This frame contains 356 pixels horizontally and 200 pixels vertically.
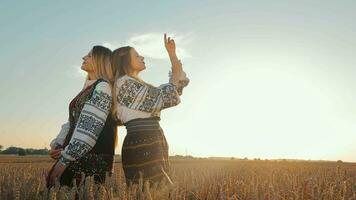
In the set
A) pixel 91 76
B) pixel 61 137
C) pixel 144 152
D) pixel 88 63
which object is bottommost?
pixel 144 152

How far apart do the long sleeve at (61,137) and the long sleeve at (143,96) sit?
657mm

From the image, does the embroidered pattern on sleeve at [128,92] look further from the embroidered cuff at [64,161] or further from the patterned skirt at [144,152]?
the embroidered cuff at [64,161]

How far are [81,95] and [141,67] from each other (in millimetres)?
627

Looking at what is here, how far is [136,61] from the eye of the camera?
443 centimetres

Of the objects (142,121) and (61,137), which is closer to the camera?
(142,121)

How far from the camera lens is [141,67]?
4.47 m

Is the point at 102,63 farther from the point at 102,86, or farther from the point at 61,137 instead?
the point at 61,137

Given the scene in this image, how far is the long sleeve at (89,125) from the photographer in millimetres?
4055

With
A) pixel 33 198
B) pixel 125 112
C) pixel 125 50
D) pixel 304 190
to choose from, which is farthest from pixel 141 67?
pixel 304 190

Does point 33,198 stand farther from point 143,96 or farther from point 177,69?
point 177,69

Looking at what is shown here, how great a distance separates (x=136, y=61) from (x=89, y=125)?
0.78 m

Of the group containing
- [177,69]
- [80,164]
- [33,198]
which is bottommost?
[33,198]

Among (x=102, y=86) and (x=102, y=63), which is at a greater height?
(x=102, y=63)

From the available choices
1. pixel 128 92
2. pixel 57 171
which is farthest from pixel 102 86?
pixel 57 171
